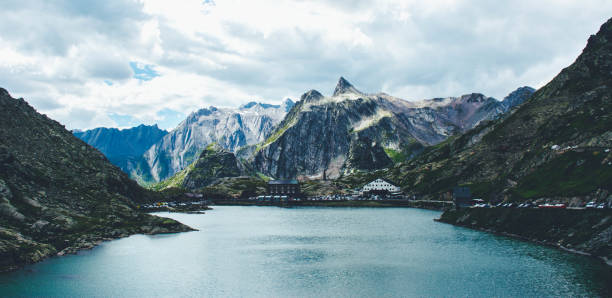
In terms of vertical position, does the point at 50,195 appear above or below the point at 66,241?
above

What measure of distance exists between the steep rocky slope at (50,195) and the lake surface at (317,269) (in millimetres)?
5723

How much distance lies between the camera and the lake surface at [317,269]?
69062 mm

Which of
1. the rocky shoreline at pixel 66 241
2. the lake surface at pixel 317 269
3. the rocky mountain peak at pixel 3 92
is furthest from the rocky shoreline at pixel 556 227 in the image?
the rocky mountain peak at pixel 3 92

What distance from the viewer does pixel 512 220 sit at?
412 ft

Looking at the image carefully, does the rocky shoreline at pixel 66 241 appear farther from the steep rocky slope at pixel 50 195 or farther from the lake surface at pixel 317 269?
the lake surface at pixel 317 269

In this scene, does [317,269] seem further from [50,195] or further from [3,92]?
[3,92]

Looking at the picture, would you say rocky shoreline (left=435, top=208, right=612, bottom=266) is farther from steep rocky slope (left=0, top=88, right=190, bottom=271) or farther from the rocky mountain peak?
the rocky mountain peak

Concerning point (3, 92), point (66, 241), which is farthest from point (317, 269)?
point (3, 92)

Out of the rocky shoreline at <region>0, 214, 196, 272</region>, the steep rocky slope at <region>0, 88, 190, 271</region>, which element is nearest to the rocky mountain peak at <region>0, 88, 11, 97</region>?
the steep rocky slope at <region>0, 88, 190, 271</region>

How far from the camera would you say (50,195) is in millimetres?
127312

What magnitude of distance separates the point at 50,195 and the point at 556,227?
136479 millimetres

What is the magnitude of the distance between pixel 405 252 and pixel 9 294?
7761 cm

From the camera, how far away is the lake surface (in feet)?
227

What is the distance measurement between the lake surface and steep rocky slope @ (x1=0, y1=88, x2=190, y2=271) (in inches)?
225
